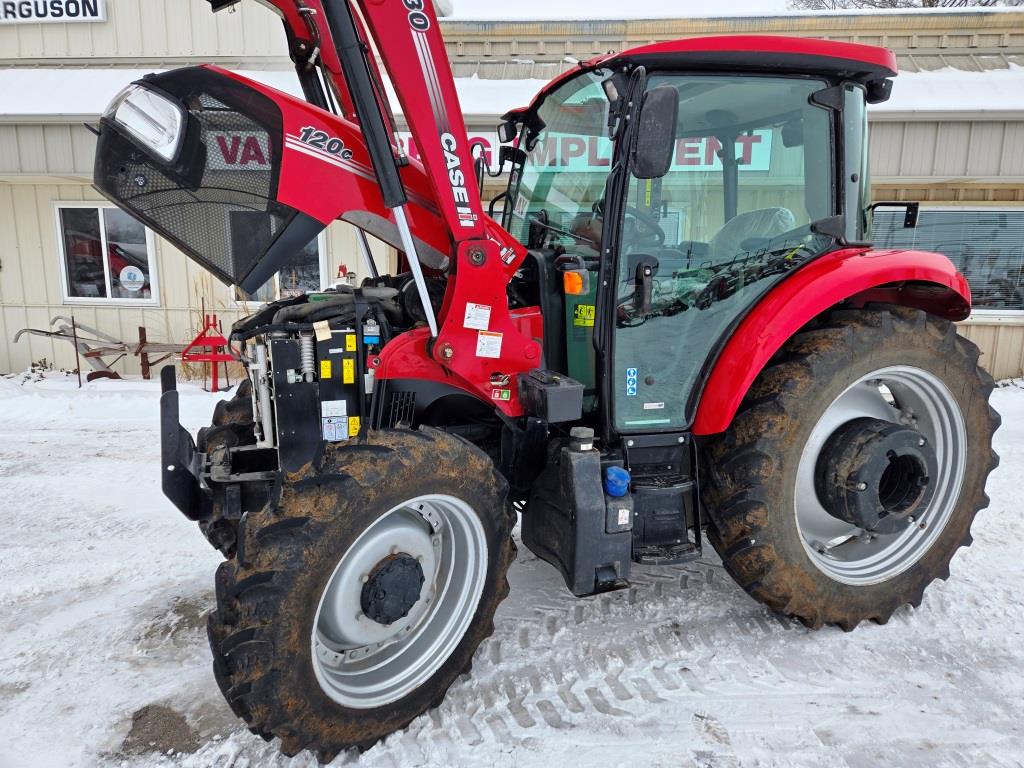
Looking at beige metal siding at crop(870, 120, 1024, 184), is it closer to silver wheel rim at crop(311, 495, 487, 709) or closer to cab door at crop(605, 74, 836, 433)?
cab door at crop(605, 74, 836, 433)

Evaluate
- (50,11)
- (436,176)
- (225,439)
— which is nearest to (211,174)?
(436,176)

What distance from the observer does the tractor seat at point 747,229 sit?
278cm

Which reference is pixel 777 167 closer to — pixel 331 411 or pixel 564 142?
pixel 564 142

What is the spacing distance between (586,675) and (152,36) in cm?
895

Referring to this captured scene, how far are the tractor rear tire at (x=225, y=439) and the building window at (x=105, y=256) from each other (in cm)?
639

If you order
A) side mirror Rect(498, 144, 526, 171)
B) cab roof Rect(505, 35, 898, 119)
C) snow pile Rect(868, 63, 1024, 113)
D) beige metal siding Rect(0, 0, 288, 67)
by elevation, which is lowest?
side mirror Rect(498, 144, 526, 171)

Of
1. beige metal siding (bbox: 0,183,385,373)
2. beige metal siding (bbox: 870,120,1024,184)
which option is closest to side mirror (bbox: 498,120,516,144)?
beige metal siding (bbox: 870,120,1024,184)

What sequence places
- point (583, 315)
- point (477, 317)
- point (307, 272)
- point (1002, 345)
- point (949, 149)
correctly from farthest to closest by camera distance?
1. point (307, 272)
2. point (1002, 345)
3. point (949, 149)
4. point (583, 315)
5. point (477, 317)

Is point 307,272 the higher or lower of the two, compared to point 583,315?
higher

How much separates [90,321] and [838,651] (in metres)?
9.18

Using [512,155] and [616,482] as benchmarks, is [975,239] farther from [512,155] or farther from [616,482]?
[616,482]

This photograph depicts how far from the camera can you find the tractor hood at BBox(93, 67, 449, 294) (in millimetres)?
2176

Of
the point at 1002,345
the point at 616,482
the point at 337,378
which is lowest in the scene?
the point at 1002,345

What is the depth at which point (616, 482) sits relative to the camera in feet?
8.48
